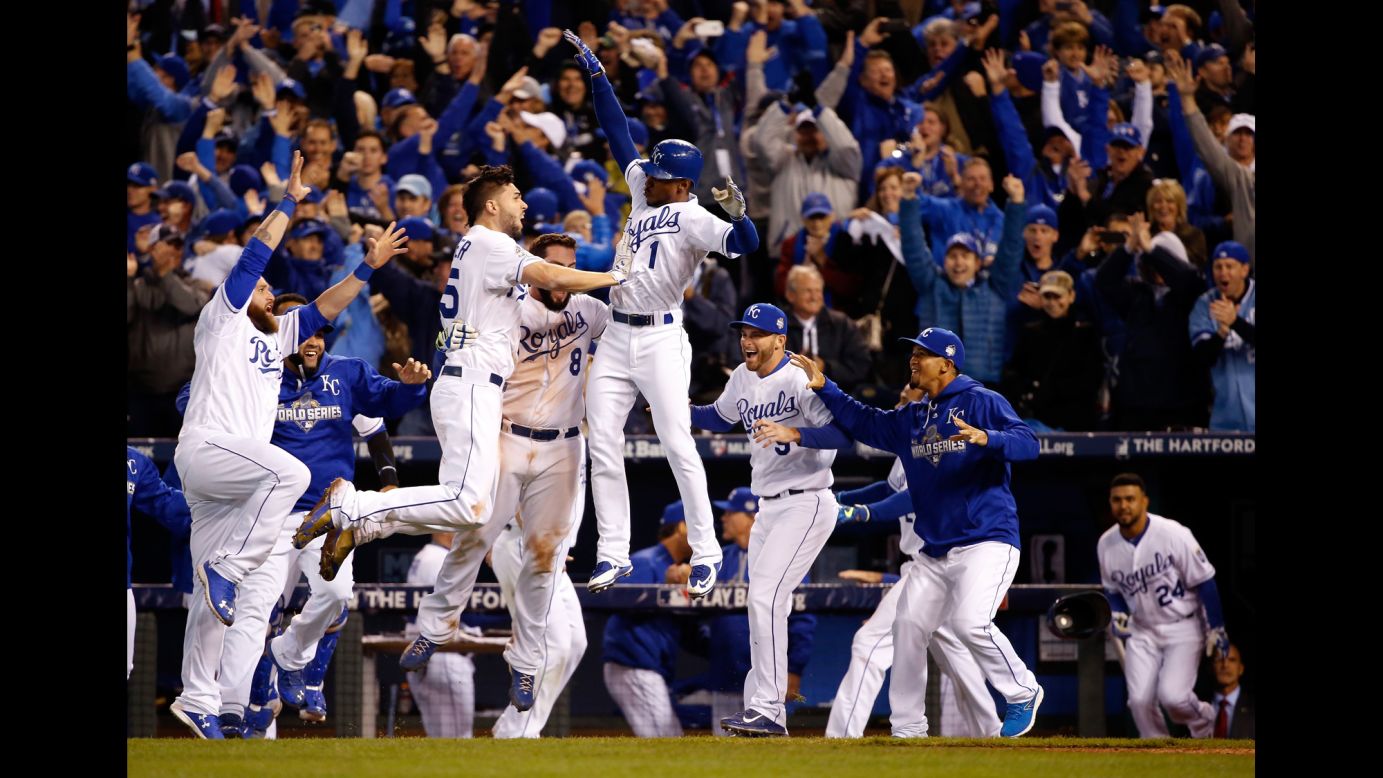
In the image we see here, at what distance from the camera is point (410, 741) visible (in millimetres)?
7082

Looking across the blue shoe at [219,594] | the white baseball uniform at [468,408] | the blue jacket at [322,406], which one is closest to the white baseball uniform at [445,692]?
the blue jacket at [322,406]

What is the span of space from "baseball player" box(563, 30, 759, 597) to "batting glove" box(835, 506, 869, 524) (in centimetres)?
123

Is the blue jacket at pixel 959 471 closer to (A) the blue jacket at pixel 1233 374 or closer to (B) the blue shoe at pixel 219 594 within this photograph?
(B) the blue shoe at pixel 219 594

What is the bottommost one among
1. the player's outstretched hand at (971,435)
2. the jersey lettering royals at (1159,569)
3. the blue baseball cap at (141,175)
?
the jersey lettering royals at (1159,569)

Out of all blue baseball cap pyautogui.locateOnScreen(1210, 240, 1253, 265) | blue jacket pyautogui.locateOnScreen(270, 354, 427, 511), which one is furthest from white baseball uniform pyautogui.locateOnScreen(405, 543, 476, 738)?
blue baseball cap pyautogui.locateOnScreen(1210, 240, 1253, 265)

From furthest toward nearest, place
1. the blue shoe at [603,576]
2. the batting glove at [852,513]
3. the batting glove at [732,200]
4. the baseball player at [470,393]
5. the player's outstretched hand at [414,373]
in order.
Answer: the batting glove at [852,513] < the player's outstretched hand at [414,373] < the blue shoe at [603,576] < the batting glove at [732,200] < the baseball player at [470,393]

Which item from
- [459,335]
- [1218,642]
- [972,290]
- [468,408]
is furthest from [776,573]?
[972,290]

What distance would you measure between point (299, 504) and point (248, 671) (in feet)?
3.29

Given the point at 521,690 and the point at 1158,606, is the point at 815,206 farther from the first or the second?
the point at 521,690

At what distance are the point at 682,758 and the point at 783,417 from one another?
2.13 metres

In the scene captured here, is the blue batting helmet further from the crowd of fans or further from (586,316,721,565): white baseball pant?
the crowd of fans

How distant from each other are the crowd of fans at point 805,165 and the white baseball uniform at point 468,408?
3.51 meters

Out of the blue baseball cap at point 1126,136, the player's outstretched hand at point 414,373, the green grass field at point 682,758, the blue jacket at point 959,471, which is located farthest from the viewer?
the blue baseball cap at point 1126,136

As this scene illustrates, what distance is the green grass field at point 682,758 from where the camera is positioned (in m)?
5.89
